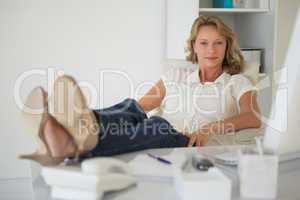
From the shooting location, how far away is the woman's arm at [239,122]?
999 mm

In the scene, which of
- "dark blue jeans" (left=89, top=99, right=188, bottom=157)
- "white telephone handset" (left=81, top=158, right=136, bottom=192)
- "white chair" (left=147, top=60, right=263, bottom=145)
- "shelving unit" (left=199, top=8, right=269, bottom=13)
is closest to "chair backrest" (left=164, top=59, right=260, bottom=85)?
"white chair" (left=147, top=60, right=263, bottom=145)

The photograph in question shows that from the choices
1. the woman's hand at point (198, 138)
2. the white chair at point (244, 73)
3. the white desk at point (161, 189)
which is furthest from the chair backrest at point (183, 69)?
the white desk at point (161, 189)

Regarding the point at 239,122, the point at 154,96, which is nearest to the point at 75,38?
the point at 154,96

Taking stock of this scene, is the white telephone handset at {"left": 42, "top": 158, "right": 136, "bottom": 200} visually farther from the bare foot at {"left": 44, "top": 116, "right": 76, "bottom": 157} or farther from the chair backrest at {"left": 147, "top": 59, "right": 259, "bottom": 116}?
the chair backrest at {"left": 147, "top": 59, "right": 259, "bottom": 116}

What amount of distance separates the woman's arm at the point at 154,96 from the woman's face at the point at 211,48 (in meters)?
0.19

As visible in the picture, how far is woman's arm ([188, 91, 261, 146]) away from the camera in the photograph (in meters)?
1.00

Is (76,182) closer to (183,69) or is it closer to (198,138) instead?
(198,138)

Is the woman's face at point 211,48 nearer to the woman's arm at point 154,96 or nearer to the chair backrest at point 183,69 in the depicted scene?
the chair backrest at point 183,69

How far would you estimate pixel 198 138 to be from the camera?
99cm

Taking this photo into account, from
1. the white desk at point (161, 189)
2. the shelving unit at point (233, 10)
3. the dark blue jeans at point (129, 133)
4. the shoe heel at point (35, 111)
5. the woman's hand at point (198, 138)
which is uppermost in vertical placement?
the shelving unit at point (233, 10)

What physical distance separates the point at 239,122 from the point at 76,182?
23.4 inches

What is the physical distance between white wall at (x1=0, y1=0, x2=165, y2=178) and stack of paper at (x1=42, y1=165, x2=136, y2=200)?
90 centimetres

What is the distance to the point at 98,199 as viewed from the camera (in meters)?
0.60

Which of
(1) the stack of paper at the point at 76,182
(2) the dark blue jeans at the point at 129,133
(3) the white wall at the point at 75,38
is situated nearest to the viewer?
(1) the stack of paper at the point at 76,182
